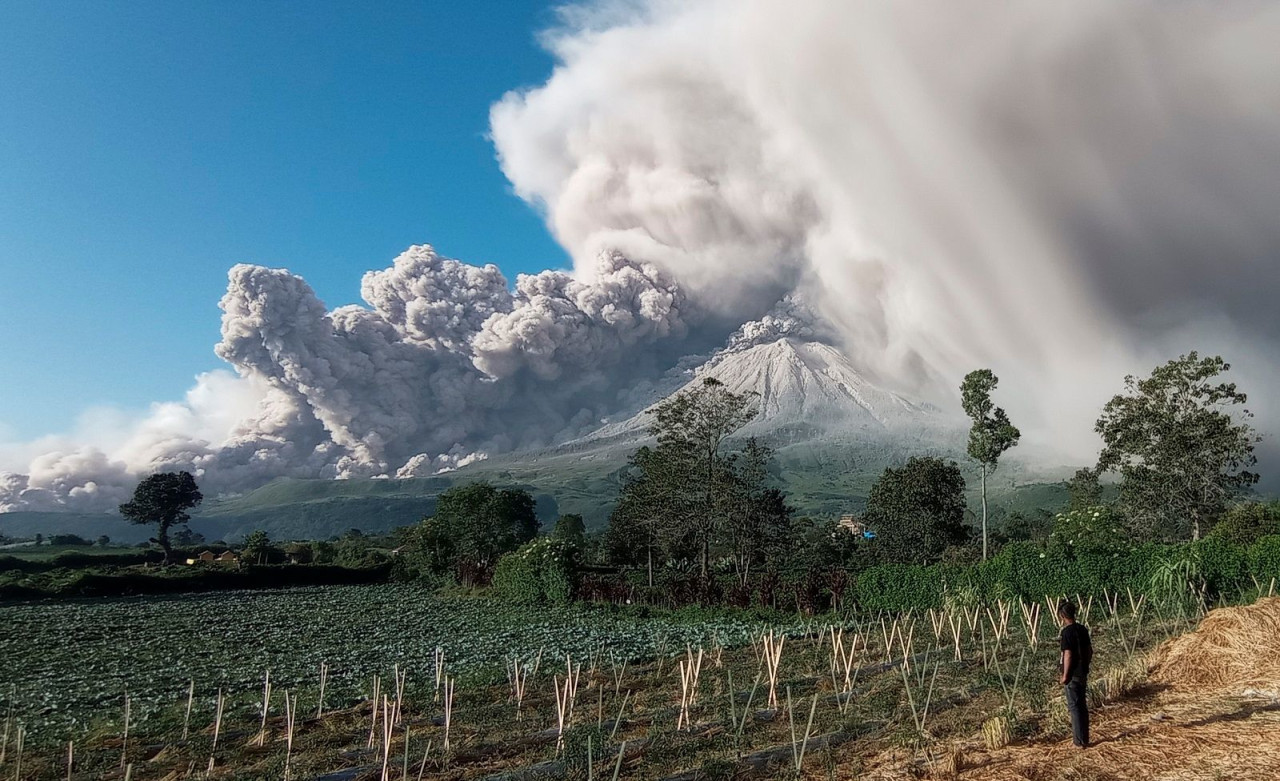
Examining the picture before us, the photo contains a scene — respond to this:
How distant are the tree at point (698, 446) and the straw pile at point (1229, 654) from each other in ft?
92.0

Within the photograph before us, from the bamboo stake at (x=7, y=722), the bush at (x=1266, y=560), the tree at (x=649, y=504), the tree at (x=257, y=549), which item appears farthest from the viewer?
the tree at (x=257, y=549)

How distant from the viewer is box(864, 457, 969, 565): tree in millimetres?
46875

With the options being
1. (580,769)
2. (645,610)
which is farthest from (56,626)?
(580,769)

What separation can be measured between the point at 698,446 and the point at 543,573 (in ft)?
39.2

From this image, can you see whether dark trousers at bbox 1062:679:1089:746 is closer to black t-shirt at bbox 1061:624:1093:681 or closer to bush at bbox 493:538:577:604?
black t-shirt at bbox 1061:624:1093:681

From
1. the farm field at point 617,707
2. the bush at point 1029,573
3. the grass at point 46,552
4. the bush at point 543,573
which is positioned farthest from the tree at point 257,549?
the bush at point 1029,573

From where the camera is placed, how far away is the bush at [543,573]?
35781 millimetres

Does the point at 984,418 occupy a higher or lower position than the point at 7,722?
higher

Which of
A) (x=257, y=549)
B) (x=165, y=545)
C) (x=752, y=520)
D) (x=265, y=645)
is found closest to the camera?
(x=265, y=645)

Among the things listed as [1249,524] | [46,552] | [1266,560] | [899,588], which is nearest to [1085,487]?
[1249,524]

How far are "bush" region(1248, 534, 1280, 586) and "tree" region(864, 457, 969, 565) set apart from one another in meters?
25.7

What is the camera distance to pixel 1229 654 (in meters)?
11.2

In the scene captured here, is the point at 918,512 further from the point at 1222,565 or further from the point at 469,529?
the point at 469,529

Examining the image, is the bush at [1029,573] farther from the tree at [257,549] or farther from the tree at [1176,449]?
the tree at [257,549]
